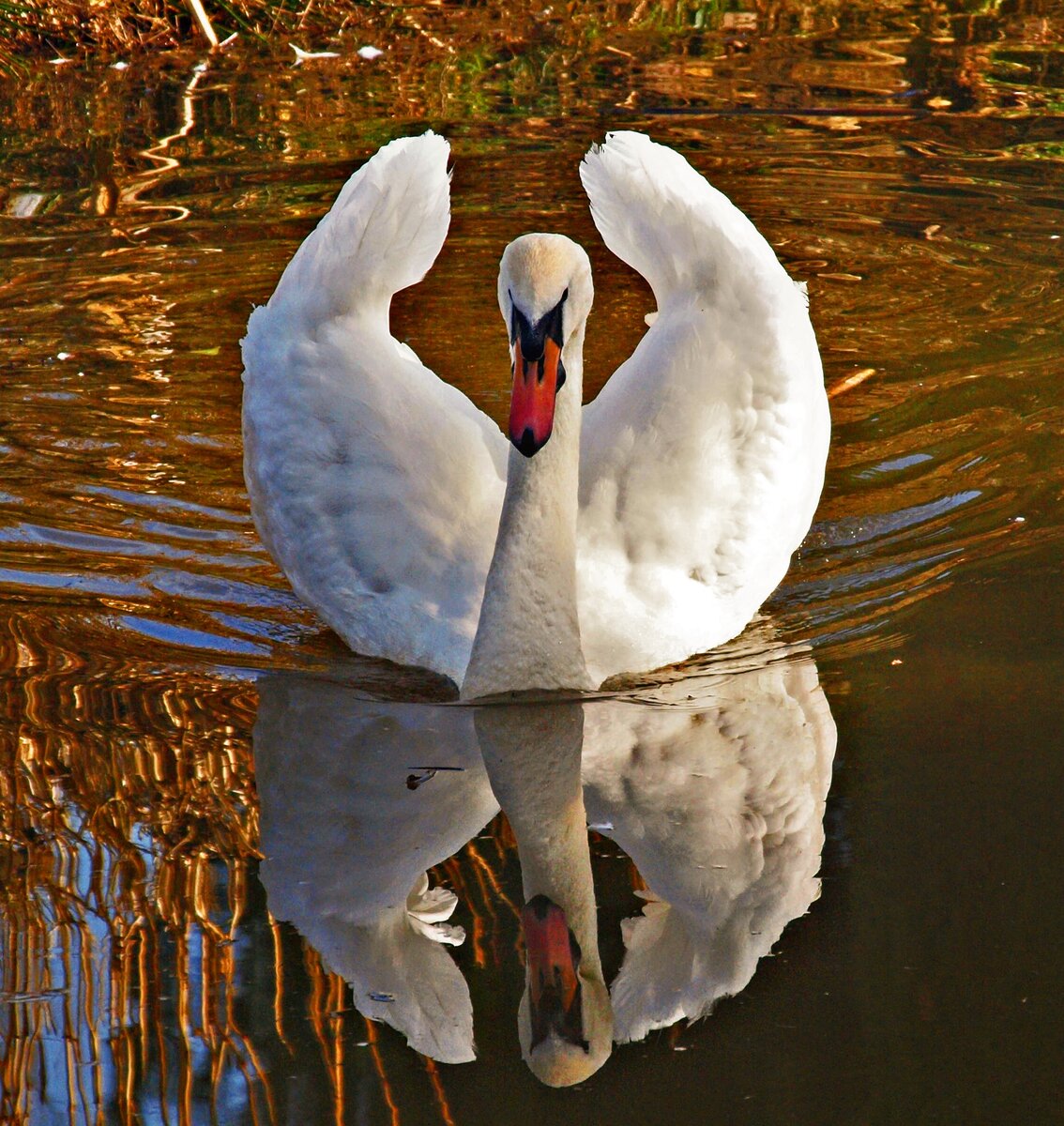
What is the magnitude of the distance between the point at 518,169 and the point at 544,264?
282 inches

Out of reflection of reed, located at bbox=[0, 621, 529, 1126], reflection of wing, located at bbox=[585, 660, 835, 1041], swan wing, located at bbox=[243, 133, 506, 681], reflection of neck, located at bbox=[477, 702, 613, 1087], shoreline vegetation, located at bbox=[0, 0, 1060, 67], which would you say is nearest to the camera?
reflection of reed, located at bbox=[0, 621, 529, 1126]

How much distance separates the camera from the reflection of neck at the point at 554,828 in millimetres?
3705

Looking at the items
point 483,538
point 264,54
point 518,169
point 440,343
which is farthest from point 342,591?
point 264,54

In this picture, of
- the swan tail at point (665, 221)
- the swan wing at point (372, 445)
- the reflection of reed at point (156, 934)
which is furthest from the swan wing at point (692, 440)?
the reflection of reed at point (156, 934)

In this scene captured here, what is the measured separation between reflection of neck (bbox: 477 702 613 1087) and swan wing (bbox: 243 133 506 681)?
331mm

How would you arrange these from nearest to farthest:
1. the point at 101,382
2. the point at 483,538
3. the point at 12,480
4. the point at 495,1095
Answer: the point at 495,1095 → the point at 483,538 → the point at 12,480 → the point at 101,382

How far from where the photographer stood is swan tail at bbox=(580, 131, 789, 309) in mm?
5977

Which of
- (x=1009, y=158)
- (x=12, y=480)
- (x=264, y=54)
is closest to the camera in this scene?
(x=12, y=480)

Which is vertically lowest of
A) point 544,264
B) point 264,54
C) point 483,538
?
point 264,54

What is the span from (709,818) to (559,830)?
389 mm

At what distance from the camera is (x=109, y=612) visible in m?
6.05

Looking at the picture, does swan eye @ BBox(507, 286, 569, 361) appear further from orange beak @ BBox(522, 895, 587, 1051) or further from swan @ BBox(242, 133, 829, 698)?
orange beak @ BBox(522, 895, 587, 1051)

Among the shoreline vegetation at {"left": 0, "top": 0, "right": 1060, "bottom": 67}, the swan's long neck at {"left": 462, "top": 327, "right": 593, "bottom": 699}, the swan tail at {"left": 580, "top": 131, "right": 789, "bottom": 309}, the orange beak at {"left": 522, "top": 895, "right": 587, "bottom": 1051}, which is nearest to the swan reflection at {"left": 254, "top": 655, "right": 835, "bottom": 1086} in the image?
the orange beak at {"left": 522, "top": 895, "right": 587, "bottom": 1051}

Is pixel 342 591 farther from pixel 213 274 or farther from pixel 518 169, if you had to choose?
pixel 518 169
